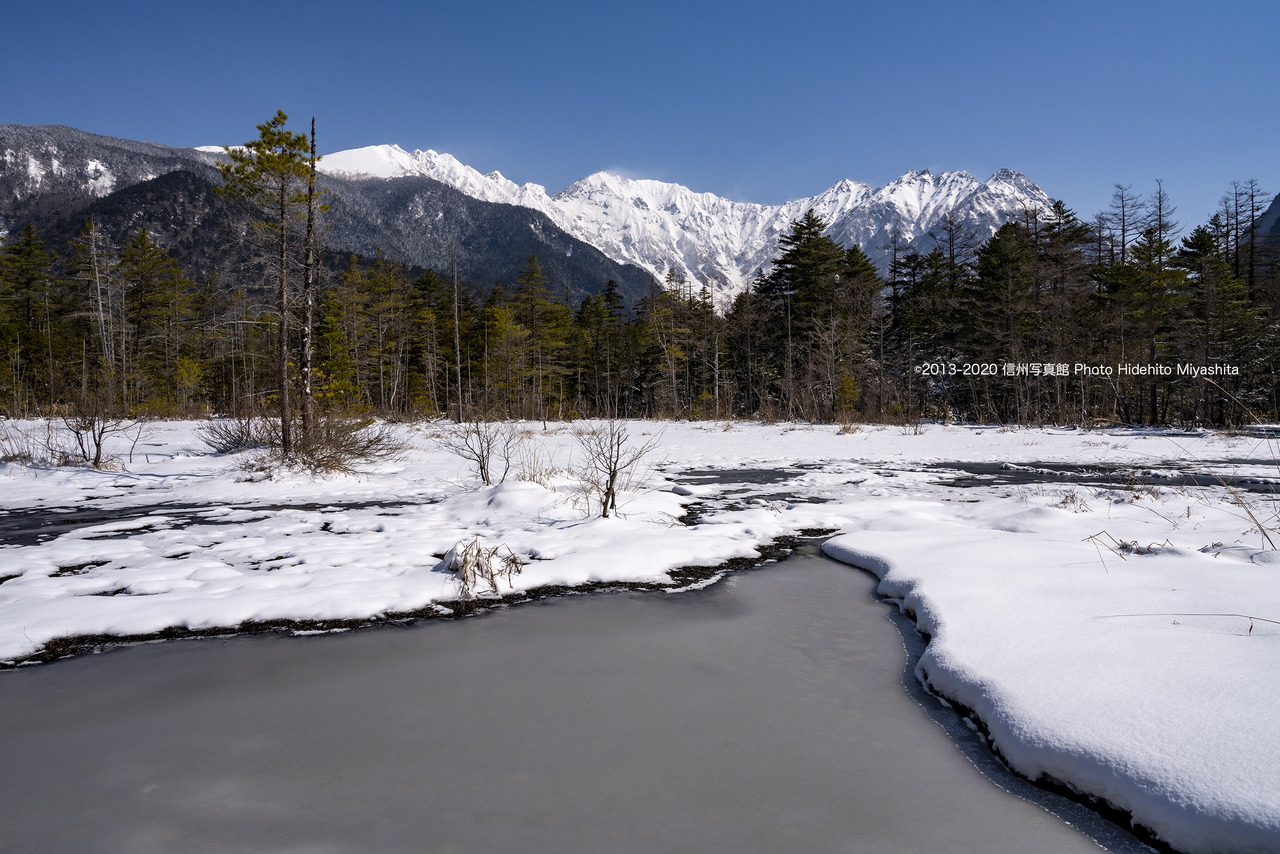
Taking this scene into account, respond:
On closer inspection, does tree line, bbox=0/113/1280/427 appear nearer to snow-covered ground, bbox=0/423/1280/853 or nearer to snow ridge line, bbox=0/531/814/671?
snow-covered ground, bbox=0/423/1280/853

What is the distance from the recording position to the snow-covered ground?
2.01 metres

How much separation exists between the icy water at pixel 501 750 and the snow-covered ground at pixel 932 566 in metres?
0.32

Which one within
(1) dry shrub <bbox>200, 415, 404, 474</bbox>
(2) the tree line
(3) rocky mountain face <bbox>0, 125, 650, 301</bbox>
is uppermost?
(3) rocky mountain face <bbox>0, 125, 650, 301</bbox>

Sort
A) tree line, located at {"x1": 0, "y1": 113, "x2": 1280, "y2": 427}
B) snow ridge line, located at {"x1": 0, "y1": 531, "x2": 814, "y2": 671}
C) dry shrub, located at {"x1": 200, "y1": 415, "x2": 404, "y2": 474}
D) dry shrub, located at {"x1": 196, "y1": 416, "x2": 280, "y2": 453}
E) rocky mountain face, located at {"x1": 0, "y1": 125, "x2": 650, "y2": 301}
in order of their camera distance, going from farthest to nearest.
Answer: rocky mountain face, located at {"x1": 0, "y1": 125, "x2": 650, "y2": 301}
tree line, located at {"x1": 0, "y1": 113, "x2": 1280, "y2": 427}
dry shrub, located at {"x1": 196, "y1": 416, "x2": 280, "y2": 453}
dry shrub, located at {"x1": 200, "y1": 415, "x2": 404, "y2": 474}
snow ridge line, located at {"x1": 0, "y1": 531, "x2": 814, "y2": 671}

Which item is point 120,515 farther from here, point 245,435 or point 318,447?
point 245,435

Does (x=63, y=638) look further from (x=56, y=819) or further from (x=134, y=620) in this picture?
(x=56, y=819)

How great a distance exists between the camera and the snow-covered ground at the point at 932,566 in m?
2.01

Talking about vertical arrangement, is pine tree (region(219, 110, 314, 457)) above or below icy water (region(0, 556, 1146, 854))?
above

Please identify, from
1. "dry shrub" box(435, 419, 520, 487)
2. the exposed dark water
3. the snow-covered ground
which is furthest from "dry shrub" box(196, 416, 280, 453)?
the exposed dark water

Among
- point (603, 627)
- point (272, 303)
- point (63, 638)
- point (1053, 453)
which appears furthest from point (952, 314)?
point (63, 638)

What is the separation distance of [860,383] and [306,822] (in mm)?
30723

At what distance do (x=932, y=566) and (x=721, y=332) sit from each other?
3987 cm

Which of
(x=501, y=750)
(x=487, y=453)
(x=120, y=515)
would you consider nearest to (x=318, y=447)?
(x=120, y=515)

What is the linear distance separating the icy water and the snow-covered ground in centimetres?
32
